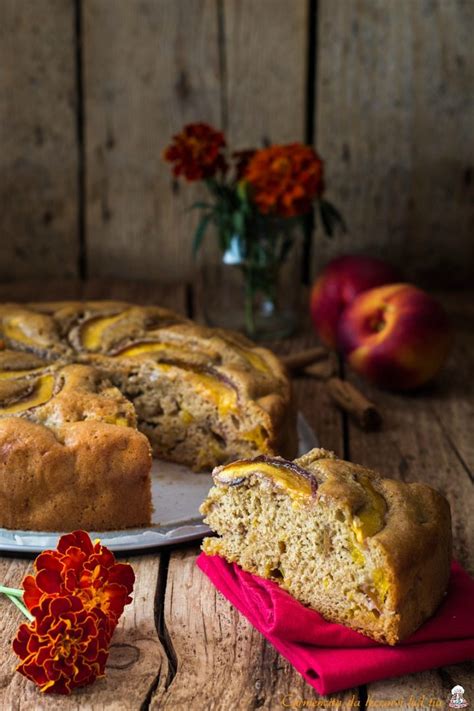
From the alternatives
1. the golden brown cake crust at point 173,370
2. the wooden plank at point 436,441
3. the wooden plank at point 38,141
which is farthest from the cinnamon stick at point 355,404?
the wooden plank at point 38,141

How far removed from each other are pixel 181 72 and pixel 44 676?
10.1ft

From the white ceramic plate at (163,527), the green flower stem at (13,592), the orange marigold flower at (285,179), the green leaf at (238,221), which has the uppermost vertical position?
the orange marigold flower at (285,179)

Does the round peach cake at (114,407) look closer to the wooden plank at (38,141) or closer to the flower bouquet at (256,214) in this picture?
the flower bouquet at (256,214)

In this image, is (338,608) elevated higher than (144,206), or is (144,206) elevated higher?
(144,206)

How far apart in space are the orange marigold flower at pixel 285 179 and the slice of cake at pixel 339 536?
1.57m

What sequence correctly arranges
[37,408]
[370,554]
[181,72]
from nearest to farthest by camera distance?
[370,554]
[37,408]
[181,72]

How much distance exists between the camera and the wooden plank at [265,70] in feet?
14.3

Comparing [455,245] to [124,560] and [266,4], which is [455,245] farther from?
[124,560]

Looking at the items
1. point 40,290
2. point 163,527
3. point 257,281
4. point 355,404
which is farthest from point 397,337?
point 40,290

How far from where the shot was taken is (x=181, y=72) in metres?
4.45

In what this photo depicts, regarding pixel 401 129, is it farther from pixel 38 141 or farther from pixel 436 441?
pixel 436 441

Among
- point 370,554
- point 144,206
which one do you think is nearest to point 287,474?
point 370,554

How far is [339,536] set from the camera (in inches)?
86.3

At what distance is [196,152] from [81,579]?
217 cm
